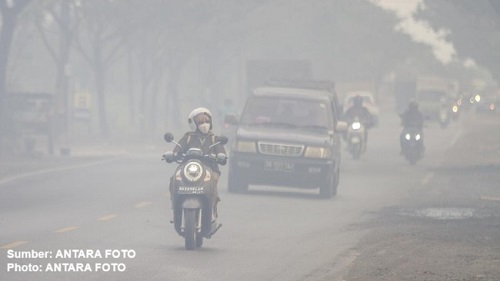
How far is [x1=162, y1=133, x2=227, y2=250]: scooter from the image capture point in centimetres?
1539

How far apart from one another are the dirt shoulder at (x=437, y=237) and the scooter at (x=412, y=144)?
6794 mm

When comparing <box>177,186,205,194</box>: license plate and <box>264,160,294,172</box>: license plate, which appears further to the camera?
<box>264,160,294,172</box>: license plate

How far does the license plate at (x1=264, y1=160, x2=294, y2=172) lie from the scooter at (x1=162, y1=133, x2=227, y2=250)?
9.25 metres

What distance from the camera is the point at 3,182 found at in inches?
1168

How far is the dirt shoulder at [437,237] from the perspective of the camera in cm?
1353

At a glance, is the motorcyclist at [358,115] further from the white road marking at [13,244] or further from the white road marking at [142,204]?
the white road marking at [13,244]

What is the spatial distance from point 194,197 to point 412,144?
22738 millimetres

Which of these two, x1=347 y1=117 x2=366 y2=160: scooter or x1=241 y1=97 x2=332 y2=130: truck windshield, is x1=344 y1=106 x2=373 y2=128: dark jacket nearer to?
x1=347 y1=117 x2=366 y2=160: scooter

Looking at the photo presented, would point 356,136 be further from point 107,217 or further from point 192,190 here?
point 192,190

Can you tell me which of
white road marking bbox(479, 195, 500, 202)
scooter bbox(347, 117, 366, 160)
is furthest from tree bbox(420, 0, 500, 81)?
white road marking bbox(479, 195, 500, 202)

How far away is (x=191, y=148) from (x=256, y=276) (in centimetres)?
271

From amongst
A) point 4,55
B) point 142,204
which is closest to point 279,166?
point 142,204

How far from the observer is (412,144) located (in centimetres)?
3762

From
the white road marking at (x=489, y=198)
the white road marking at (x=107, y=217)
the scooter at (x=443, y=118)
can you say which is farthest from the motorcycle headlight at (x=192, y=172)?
the scooter at (x=443, y=118)
